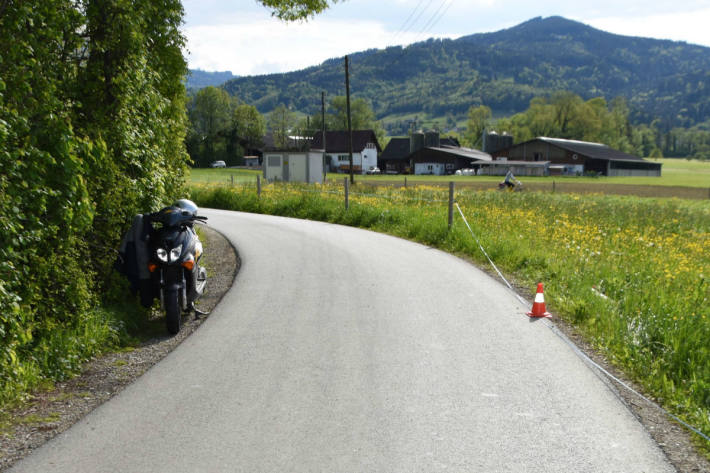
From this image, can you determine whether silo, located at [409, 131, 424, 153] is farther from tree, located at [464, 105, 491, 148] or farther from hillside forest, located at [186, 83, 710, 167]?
tree, located at [464, 105, 491, 148]

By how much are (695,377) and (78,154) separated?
616cm

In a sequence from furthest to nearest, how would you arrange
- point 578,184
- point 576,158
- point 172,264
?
1. point 576,158
2. point 578,184
3. point 172,264

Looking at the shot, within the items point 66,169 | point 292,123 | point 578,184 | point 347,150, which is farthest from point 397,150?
point 66,169

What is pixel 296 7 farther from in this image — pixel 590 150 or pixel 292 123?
pixel 292 123

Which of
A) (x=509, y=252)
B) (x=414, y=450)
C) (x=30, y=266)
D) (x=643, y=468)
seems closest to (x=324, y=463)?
(x=414, y=450)

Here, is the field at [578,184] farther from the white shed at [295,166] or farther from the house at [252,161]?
the house at [252,161]

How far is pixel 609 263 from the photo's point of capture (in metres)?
10.2

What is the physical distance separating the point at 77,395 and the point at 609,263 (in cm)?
864

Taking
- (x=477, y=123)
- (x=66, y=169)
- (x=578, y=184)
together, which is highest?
(x=477, y=123)

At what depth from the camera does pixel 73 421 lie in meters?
4.50

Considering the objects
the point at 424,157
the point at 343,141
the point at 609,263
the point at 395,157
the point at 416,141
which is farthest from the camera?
the point at 395,157

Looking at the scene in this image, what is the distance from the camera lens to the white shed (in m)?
46.8

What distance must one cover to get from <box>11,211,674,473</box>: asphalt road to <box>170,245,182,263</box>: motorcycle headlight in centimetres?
97

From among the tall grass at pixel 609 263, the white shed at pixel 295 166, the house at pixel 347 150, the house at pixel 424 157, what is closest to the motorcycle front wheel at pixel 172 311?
the tall grass at pixel 609 263
